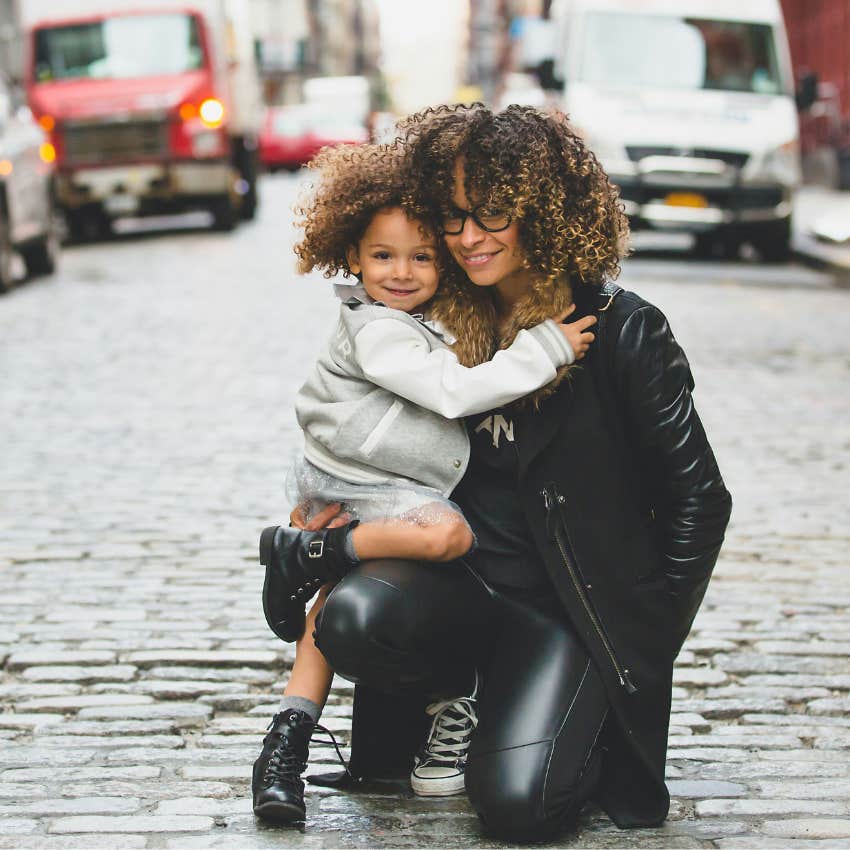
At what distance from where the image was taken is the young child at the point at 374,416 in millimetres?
3186

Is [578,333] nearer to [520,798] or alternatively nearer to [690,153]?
[520,798]

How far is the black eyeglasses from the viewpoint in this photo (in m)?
3.25

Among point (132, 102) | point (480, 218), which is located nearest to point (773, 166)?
point (132, 102)

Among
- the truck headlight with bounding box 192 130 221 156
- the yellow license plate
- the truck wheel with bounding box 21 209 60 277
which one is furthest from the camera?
the truck headlight with bounding box 192 130 221 156

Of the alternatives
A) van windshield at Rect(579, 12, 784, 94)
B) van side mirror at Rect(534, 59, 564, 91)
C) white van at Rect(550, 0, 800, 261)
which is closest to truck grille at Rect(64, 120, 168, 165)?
van side mirror at Rect(534, 59, 564, 91)

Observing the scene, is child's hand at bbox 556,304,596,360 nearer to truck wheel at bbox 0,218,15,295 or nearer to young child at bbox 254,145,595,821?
young child at bbox 254,145,595,821

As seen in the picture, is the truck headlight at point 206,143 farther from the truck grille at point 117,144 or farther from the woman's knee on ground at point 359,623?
the woman's knee on ground at point 359,623

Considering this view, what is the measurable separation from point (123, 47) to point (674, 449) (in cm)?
1701

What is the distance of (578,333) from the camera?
3.20 metres

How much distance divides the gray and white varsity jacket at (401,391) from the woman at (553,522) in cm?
9

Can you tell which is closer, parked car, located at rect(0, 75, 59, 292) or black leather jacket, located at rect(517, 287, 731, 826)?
black leather jacket, located at rect(517, 287, 731, 826)

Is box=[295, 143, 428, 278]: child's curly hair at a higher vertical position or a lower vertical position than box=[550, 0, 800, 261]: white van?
higher

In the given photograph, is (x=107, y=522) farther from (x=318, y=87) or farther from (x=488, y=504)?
(x=318, y=87)

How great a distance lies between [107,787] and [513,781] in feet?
3.06
